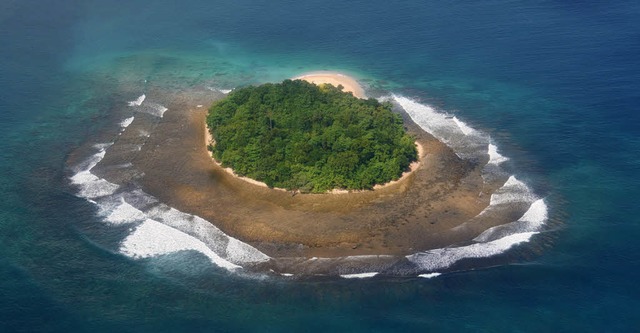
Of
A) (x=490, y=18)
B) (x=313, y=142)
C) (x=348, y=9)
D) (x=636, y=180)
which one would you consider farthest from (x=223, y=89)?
(x=636, y=180)

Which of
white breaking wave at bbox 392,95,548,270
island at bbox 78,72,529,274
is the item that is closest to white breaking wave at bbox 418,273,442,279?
white breaking wave at bbox 392,95,548,270

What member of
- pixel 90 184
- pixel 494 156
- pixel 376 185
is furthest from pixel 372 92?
pixel 90 184

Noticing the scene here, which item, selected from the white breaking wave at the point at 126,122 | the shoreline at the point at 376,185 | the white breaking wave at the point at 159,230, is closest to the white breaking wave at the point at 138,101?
the white breaking wave at the point at 126,122

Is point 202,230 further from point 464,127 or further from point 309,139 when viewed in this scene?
point 464,127

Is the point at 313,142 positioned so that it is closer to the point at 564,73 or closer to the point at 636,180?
the point at 636,180

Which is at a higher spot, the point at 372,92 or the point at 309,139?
the point at 372,92
